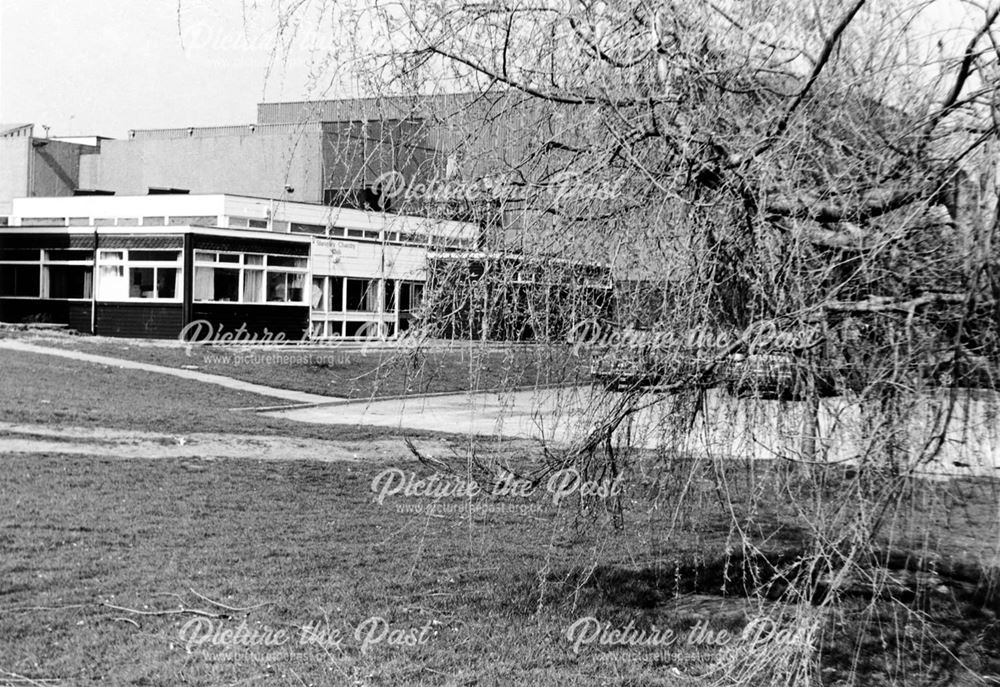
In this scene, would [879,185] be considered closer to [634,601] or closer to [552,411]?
[552,411]

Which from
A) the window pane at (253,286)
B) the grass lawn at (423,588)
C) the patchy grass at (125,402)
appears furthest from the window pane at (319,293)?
the grass lawn at (423,588)

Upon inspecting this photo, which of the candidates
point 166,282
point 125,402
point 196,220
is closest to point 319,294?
point 196,220

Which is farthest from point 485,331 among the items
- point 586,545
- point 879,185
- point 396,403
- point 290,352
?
point 290,352

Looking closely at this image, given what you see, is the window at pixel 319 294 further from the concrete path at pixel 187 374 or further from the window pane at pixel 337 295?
the concrete path at pixel 187 374

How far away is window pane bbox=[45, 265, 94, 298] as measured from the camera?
35.9 m

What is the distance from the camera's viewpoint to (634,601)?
711cm

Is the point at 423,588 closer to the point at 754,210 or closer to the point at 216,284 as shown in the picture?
the point at 754,210

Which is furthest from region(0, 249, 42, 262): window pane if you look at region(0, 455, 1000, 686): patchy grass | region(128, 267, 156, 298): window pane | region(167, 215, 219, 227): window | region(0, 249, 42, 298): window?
region(0, 455, 1000, 686): patchy grass

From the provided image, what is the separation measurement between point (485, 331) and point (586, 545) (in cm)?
451

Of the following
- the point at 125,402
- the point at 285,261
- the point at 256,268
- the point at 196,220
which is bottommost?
the point at 125,402

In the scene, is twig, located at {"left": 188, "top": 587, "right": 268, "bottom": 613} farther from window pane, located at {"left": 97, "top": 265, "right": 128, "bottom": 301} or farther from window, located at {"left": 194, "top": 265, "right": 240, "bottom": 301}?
window pane, located at {"left": 97, "top": 265, "right": 128, "bottom": 301}

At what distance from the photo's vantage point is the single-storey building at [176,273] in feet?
112

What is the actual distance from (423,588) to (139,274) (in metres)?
29.8

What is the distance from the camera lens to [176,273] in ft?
112
